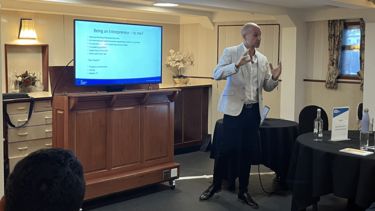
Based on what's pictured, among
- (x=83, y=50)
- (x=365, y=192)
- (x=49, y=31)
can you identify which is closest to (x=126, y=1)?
(x=49, y=31)

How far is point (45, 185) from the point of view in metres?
1.02

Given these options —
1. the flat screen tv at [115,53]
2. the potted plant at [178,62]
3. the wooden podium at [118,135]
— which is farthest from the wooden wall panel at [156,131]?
the potted plant at [178,62]

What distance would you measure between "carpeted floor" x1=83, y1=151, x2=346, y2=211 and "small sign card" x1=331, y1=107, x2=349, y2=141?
2.54ft

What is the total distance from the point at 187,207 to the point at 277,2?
2633 millimetres

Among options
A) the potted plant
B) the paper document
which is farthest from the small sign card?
the potted plant

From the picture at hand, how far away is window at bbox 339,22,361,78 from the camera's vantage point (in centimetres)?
606

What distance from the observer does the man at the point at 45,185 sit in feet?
3.31

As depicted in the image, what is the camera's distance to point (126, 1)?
5.71 metres

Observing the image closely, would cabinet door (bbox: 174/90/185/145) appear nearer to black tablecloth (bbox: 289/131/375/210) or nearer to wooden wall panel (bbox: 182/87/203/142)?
wooden wall panel (bbox: 182/87/203/142)

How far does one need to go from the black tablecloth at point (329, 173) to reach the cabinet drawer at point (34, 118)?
287 cm

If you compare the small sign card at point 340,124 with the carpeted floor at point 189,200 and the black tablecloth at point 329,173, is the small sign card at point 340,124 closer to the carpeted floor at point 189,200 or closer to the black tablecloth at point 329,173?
the black tablecloth at point 329,173

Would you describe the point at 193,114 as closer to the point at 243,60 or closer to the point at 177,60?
the point at 177,60

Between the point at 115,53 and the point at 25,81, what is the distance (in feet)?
6.26

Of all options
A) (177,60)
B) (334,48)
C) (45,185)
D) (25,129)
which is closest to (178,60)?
(177,60)
